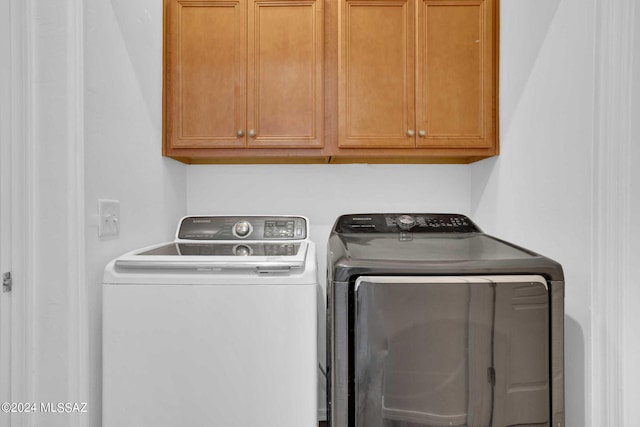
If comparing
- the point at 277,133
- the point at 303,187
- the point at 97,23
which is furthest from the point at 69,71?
the point at 303,187

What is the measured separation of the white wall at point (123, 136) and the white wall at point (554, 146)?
1521 mm

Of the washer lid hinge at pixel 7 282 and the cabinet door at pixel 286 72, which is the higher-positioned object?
the cabinet door at pixel 286 72

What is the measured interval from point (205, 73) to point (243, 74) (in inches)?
6.8

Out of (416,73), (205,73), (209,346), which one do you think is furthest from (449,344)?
(205,73)

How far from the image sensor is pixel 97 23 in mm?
1104

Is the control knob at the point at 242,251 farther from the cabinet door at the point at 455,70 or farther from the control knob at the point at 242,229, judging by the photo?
the cabinet door at the point at 455,70

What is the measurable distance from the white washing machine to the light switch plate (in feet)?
0.50

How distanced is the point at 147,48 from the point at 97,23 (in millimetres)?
321

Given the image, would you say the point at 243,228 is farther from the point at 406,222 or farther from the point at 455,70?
the point at 455,70

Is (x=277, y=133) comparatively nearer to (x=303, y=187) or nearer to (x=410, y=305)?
(x=303, y=187)

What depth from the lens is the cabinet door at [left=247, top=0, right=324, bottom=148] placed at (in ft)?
5.02

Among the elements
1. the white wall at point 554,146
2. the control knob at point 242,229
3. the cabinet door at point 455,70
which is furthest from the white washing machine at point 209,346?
the cabinet door at point 455,70

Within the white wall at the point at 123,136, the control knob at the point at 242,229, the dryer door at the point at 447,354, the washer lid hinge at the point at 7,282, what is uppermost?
the white wall at the point at 123,136

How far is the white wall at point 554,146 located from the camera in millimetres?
1048
